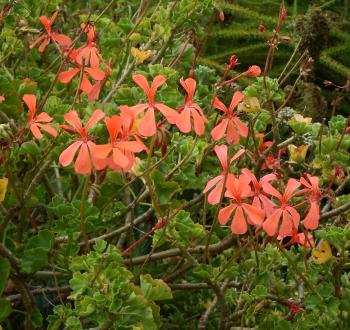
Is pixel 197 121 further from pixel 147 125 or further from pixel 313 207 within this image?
pixel 313 207

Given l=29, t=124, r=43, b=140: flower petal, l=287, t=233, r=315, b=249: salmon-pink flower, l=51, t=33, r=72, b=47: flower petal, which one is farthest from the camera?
l=51, t=33, r=72, b=47: flower petal

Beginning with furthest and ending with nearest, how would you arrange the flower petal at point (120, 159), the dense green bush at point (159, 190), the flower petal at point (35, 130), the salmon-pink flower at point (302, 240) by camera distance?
the salmon-pink flower at point (302, 240) → the flower petal at point (35, 130) → the dense green bush at point (159, 190) → the flower petal at point (120, 159)

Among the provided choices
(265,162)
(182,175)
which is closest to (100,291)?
(182,175)

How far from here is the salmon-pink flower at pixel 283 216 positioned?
1262 millimetres

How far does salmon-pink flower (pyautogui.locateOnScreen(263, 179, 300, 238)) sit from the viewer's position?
1.26 meters

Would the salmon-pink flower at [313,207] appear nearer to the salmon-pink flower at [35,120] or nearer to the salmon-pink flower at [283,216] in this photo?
the salmon-pink flower at [283,216]

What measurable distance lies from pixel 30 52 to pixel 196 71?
47cm

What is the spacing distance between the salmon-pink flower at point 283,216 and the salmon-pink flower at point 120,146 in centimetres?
25

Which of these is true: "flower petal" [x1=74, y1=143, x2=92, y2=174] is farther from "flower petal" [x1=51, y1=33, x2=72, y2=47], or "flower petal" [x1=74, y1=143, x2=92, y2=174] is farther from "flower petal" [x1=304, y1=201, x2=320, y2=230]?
Answer: "flower petal" [x1=51, y1=33, x2=72, y2=47]

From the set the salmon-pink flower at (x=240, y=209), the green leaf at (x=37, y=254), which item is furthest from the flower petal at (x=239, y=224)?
the green leaf at (x=37, y=254)

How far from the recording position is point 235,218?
1249mm

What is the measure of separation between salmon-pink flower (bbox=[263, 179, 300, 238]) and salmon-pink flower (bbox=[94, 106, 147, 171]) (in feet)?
0.83

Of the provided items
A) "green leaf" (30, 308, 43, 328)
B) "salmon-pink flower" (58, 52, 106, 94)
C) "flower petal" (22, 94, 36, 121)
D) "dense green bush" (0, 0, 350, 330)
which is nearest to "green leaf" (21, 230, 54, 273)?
"dense green bush" (0, 0, 350, 330)

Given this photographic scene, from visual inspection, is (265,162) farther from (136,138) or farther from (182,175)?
(136,138)
